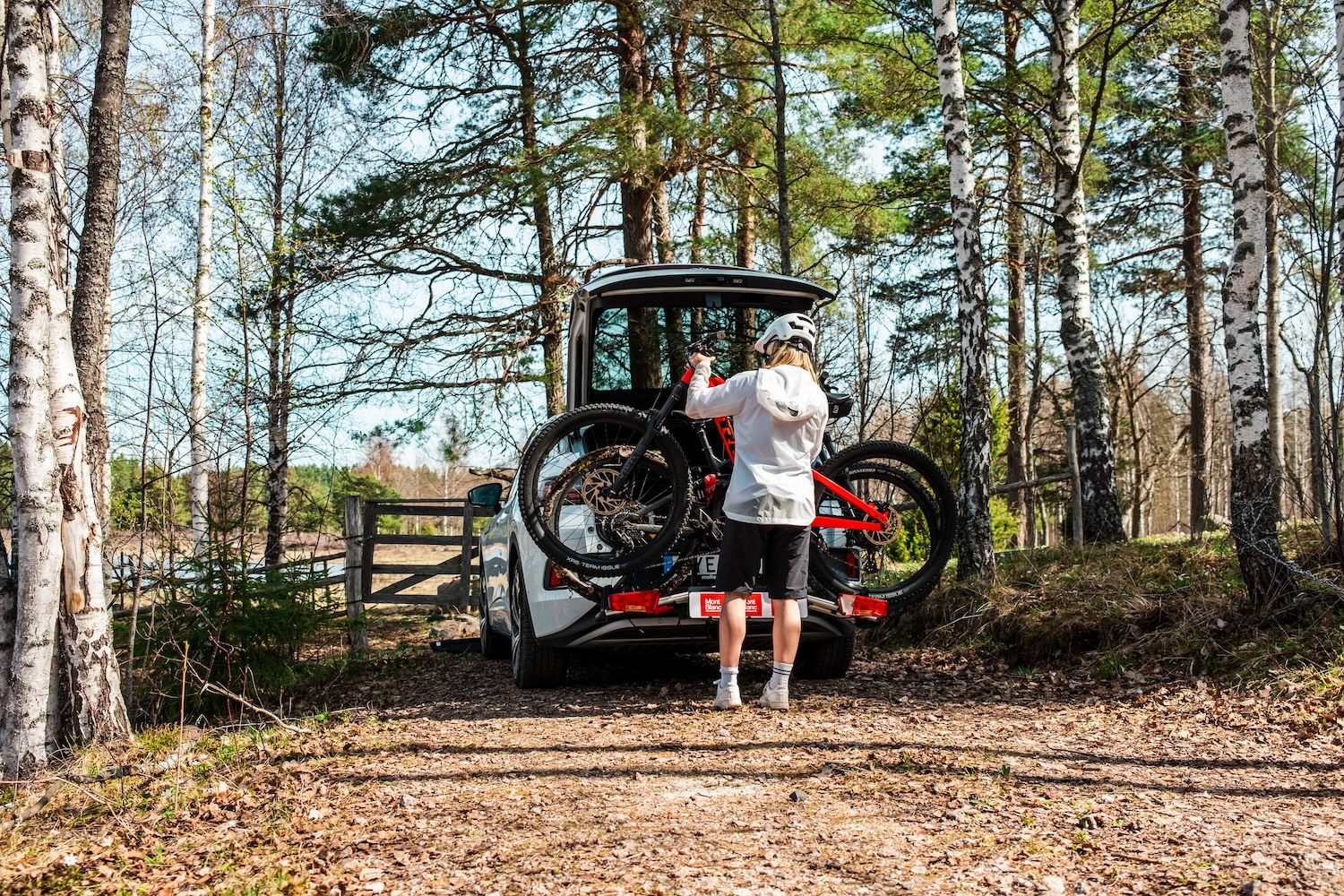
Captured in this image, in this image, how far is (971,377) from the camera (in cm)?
820

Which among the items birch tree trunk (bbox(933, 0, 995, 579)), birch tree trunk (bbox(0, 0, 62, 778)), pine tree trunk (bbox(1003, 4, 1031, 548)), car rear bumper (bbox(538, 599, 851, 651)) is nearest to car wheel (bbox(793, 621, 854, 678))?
car rear bumper (bbox(538, 599, 851, 651))

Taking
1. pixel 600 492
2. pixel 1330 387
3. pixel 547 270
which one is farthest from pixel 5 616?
pixel 547 270

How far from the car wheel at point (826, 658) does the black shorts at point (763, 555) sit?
3.54 feet

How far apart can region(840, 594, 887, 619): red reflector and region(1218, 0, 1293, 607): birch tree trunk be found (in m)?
2.19

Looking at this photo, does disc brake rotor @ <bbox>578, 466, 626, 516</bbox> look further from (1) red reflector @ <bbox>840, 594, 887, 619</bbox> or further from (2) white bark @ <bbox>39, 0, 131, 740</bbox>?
(2) white bark @ <bbox>39, 0, 131, 740</bbox>

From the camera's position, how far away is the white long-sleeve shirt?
5453 mm

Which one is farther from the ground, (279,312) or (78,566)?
(279,312)

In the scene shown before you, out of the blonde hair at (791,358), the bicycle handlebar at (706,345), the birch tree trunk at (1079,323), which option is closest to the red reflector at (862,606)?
the blonde hair at (791,358)

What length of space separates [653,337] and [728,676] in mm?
2522

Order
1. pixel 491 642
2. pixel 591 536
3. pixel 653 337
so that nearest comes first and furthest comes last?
1. pixel 591 536
2. pixel 653 337
3. pixel 491 642

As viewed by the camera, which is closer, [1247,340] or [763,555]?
[763,555]

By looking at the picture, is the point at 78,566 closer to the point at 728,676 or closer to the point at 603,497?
the point at 603,497

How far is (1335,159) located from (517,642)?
5720 mm

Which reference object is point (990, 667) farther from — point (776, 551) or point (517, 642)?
point (517, 642)
